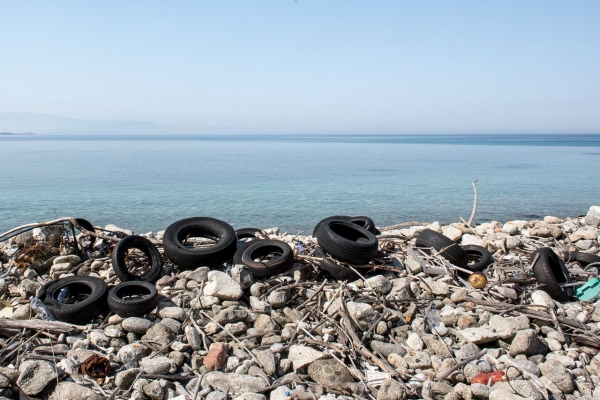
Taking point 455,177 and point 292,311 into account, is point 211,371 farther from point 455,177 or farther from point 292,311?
point 455,177

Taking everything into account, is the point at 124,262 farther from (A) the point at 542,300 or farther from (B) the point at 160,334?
(A) the point at 542,300

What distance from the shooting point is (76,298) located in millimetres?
7645

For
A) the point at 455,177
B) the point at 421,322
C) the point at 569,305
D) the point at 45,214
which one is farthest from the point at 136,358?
the point at 455,177

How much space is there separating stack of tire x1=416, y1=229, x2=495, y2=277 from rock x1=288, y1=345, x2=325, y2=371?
3894mm

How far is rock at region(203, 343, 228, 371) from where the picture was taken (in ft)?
19.6

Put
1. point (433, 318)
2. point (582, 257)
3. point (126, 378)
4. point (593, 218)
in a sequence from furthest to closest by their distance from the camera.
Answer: point (593, 218), point (582, 257), point (433, 318), point (126, 378)

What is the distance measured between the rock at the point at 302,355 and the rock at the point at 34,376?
2.88 m

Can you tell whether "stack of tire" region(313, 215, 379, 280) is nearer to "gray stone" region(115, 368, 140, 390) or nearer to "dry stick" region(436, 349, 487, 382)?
"dry stick" region(436, 349, 487, 382)

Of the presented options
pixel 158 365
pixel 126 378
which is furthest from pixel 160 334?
pixel 126 378

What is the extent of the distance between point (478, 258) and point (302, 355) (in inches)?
212

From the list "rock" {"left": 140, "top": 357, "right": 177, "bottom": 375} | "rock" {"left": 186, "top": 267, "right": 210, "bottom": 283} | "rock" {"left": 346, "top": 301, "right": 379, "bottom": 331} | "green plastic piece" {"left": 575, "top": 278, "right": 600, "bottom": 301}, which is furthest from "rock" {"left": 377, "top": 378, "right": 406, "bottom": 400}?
"green plastic piece" {"left": 575, "top": 278, "right": 600, "bottom": 301}

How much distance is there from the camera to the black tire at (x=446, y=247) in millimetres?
9031

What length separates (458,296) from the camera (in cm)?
775

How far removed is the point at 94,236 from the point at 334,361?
231 inches
